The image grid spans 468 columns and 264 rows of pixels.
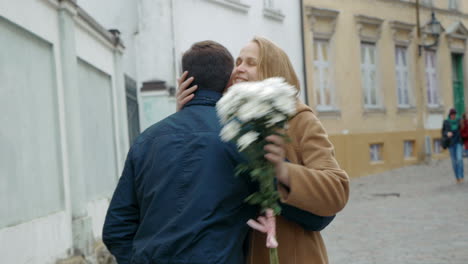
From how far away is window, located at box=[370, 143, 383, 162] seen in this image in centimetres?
2239

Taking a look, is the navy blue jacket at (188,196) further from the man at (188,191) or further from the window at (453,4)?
the window at (453,4)

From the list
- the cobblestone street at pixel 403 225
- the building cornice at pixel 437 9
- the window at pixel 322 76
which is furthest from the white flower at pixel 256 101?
the building cornice at pixel 437 9

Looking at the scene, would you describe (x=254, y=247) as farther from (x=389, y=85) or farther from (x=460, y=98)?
(x=460, y=98)

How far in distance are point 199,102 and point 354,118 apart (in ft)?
63.0

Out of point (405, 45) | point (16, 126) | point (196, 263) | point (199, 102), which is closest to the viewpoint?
point (196, 263)

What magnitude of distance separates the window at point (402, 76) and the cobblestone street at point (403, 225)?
5686 mm

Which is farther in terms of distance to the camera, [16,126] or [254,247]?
[16,126]

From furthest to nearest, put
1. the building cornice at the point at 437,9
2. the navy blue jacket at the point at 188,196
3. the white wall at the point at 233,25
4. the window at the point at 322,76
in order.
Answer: the building cornice at the point at 437,9, the window at the point at 322,76, the white wall at the point at 233,25, the navy blue jacket at the point at 188,196

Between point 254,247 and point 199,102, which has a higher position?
point 199,102

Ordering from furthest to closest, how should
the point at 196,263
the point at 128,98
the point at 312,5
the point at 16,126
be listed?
the point at 312,5
the point at 128,98
the point at 16,126
the point at 196,263

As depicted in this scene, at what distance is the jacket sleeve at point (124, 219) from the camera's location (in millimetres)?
2764

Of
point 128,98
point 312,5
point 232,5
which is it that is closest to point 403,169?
point 312,5

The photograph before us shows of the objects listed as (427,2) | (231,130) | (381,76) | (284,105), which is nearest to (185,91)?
(231,130)

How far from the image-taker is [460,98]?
28.1 m
